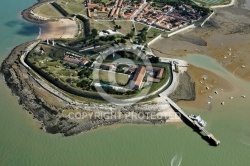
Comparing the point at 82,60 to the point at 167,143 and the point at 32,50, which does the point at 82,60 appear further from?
the point at 167,143

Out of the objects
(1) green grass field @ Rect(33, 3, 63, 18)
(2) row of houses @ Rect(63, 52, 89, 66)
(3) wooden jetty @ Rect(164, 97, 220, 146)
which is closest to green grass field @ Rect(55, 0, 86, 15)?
(1) green grass field @ Rect(33, 3, 63, 18)

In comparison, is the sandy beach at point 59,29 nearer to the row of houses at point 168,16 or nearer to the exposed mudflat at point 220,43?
the row of houses at point 168,16

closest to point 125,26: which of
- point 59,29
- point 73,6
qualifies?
point 59,29

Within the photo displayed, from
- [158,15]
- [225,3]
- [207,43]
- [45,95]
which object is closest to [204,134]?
[45,95]

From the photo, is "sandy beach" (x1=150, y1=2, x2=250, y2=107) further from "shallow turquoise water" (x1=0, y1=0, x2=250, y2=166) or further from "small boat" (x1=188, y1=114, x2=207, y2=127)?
"shallow turquoise water" (x1=0, y1=0, x2=250, y2=166)

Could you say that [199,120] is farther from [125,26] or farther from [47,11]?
[47,11]

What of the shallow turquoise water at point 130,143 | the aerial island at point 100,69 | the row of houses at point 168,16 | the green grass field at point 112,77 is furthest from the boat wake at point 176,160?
the row of houses at point 168,16
